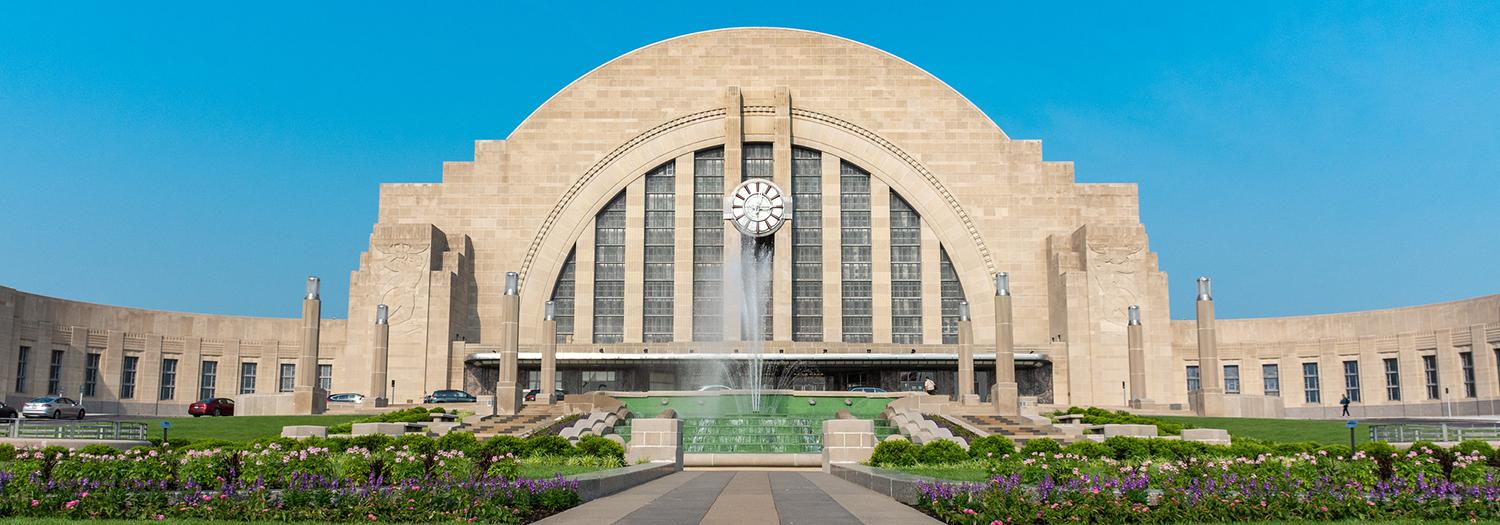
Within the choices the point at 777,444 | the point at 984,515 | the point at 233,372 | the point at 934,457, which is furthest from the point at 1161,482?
the point at 233,372

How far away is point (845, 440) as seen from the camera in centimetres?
2308

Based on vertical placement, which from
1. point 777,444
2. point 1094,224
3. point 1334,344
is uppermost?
point 1094,224

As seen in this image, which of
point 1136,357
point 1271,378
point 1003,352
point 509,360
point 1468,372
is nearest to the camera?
point 509,360

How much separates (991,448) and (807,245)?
36708 mm

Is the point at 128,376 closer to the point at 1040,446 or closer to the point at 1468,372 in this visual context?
the point at 1040,446

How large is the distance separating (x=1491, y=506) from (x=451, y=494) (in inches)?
416

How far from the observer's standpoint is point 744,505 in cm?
1349

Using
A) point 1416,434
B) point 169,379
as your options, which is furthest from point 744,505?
point 169,379

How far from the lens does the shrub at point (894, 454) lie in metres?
21.5

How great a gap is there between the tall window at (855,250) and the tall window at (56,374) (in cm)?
3691

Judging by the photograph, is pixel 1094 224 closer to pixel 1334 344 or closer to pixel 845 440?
pixel 1334 344

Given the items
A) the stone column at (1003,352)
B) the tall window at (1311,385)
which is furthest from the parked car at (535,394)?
the tall window at (1311,385)

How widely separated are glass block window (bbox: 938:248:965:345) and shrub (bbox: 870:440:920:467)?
3726 cm

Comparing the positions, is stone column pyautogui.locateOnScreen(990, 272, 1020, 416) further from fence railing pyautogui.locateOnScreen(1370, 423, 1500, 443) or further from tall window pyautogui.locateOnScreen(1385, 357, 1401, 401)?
tall window pyautogui.locateOnScreen(1385, 357, 1401, 401)
